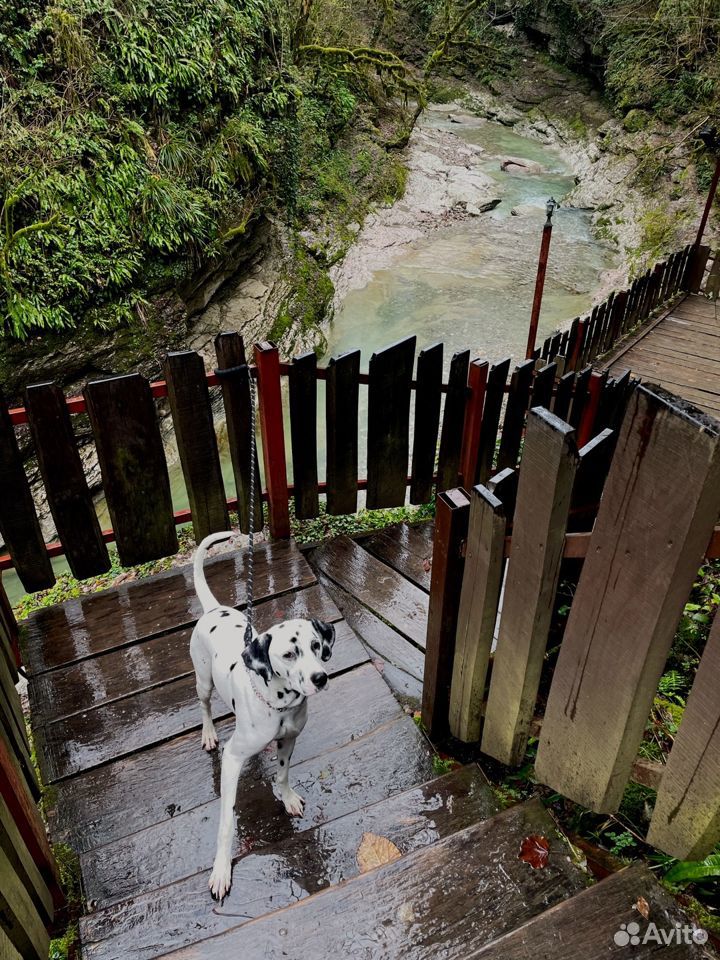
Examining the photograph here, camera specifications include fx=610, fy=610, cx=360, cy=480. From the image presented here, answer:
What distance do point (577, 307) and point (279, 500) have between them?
404 inches

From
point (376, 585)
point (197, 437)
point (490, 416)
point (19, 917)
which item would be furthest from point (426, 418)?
point (19, 917)

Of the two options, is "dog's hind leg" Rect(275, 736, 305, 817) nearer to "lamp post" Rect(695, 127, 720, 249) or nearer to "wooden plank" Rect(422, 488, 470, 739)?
"wooden plank" Rect(422, 488, 470, 739)

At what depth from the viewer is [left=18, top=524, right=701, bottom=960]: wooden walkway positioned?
5.55ft

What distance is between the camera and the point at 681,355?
766 centimetres

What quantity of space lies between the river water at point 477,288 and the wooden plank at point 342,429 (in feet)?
14.0

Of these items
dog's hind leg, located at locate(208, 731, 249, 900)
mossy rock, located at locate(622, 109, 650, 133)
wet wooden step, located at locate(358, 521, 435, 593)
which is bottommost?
wet wooden step, located at locate(358, 521, 435, 593)

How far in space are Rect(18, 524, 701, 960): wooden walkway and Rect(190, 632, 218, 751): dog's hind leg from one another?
7cm

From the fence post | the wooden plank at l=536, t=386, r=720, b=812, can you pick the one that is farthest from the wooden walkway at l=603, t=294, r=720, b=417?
the wooden plank at l=536, t=386, r=720, b=812

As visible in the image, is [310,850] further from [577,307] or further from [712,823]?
[577,307]

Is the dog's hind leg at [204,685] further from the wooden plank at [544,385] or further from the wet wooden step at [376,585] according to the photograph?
the wooden plank at [544,385]

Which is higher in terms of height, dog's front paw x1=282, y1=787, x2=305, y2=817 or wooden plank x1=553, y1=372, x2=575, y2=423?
wooden plank x1=553, y1=372, x2=575, y2=423

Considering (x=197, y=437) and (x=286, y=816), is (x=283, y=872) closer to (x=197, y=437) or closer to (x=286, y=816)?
(x=286, y=816)

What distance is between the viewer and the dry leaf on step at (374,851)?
2.02 metres

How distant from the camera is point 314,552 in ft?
12.5
